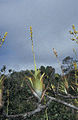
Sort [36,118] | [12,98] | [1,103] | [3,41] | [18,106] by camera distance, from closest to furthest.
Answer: [1,103] → [3,41] → [36,118] → [18,106] → [12,98]

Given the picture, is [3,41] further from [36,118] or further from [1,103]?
[36,118]

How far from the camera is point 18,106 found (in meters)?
8.27

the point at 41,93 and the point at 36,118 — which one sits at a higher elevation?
the point at 41,93

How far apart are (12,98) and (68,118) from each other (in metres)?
3.41

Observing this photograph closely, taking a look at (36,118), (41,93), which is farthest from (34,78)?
(36,118)

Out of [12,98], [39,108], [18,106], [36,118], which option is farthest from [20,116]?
[12,98]

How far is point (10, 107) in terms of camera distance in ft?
27.2

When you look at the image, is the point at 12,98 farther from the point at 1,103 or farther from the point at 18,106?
the point at 1,103

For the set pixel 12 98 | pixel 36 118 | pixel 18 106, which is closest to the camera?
pixel 36 118

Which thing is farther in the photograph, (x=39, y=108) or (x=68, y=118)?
(x=68, y=118)

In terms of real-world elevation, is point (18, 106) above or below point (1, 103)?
below

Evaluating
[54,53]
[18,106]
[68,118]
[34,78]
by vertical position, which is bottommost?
[68,118]

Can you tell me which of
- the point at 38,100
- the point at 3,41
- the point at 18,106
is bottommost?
the point at 18,106

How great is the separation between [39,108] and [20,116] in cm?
15
